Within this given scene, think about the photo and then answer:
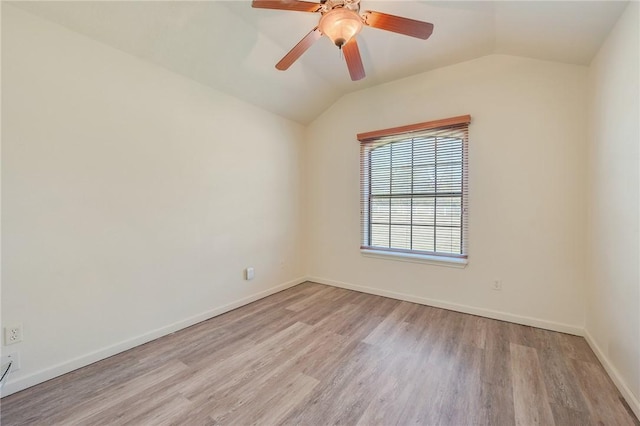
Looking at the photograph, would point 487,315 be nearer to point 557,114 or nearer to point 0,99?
point 557,114

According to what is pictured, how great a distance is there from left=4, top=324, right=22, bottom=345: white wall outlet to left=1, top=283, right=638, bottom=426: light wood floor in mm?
339

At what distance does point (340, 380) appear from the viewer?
1.81 m

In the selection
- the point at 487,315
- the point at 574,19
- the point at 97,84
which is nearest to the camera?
the point at 574,19

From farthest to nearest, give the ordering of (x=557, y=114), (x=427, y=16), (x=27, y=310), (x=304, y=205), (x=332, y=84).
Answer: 1. (x=304, y=205)
2. (x=332, y=84)
3. (x=557, y=114)
4. (x=427, y=16)
5. (x=27, y=310)

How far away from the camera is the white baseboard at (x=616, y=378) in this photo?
1519 millimetres

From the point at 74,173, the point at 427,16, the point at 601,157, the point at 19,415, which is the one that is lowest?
the point at 19,415

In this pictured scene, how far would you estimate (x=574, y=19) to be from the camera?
1873mm

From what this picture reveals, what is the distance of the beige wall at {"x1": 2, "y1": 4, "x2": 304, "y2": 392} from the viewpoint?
173 cm

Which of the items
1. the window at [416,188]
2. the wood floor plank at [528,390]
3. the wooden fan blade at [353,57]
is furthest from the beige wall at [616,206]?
the wooden fan blade at [353,57]

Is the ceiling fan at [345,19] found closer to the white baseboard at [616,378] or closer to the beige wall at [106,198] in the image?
the beige wall at [106,198]

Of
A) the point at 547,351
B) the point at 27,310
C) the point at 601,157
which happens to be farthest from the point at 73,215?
the point at 601,157

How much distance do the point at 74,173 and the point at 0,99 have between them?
0.54m

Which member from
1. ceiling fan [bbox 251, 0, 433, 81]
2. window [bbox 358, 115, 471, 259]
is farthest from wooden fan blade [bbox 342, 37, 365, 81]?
window [bbox 358, 115, 471, 259]

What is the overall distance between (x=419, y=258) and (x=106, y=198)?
10.3 feet
